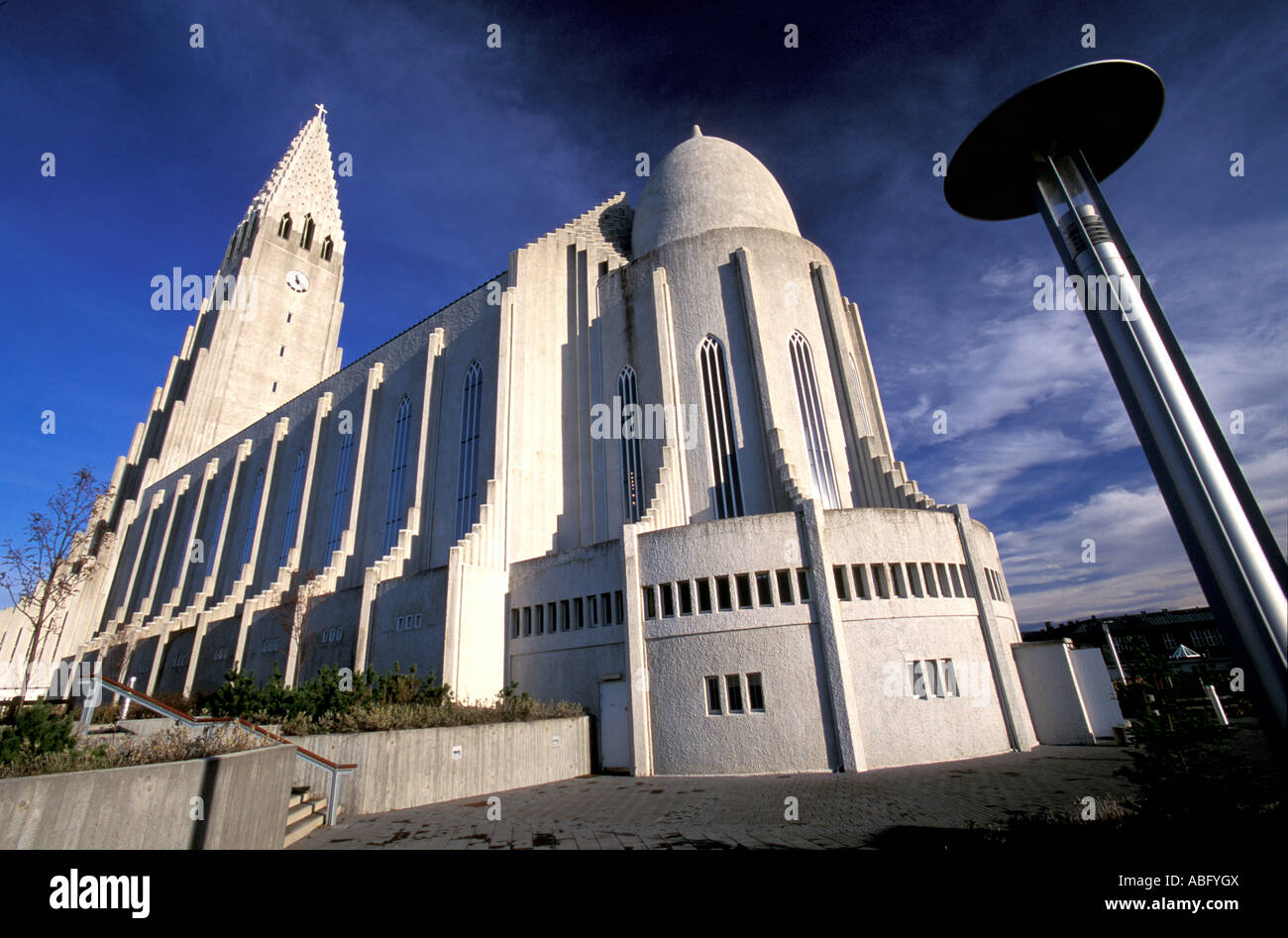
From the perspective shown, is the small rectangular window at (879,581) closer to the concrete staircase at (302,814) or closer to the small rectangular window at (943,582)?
the small rectangular window at (943,582)

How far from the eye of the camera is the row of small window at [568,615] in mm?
19719

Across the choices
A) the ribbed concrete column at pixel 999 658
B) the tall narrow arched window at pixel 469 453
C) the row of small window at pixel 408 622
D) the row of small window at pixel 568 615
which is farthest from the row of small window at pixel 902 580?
the tall narrow arched window at pixel 469 453

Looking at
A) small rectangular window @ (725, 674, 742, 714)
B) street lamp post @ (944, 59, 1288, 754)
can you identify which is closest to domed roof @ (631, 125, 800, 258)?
→ small rectangular window @ (725, 674, 742, 714)

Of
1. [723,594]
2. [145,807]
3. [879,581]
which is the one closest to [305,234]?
[723,594]

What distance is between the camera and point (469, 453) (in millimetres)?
28703

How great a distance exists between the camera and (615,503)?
2595 cm

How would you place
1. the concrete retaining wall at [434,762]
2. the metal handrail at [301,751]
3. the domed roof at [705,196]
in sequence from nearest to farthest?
1. the metal handrail at [301,751]
2. the concrete retaining wall at [434,762]
3. the domed roof at [705,196]

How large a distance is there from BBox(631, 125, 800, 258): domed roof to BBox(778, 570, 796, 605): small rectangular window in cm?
1936

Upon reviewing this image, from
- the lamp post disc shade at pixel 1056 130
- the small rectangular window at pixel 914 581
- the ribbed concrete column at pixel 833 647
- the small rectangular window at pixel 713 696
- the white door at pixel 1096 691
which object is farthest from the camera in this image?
the white door at pixel 1096 691

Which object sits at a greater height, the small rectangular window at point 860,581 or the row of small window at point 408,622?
the row of small window at point 408,622

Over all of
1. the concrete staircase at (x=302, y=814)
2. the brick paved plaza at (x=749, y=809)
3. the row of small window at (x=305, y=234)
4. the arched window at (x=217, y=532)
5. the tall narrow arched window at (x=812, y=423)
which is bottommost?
the brick paved plaza at (x=749, y=809)

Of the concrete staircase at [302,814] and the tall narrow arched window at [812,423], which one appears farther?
the tall narrow arched window at [812,423]

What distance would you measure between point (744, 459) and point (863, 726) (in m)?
11.2
